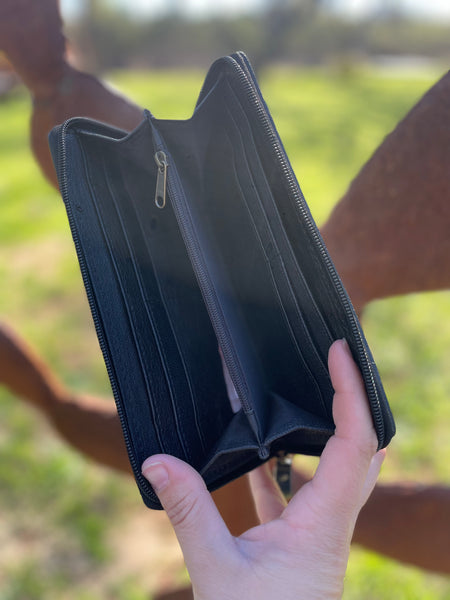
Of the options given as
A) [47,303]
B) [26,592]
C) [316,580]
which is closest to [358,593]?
[26,592]

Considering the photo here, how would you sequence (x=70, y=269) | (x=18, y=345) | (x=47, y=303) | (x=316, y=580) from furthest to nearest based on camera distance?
(x=70, y=269)
(x=47, y=303)
(x=18, y=345)
(x=316, y=580)

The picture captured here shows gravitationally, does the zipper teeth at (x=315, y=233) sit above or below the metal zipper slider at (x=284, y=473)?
above

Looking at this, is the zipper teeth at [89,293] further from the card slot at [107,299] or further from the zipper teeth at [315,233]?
the zipper teeth at [315,233]

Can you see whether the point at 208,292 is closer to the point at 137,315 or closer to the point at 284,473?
the point at 137,315

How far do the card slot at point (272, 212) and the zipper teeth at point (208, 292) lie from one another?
97 mm

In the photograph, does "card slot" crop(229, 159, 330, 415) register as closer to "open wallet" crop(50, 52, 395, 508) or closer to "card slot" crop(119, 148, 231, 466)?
"open wallet" crop(50, 52, 395, 508)

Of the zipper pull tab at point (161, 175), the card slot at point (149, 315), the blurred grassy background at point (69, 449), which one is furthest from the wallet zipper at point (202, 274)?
the blurred grassy background at point (69, 449)

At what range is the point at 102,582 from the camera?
1480 millimetres

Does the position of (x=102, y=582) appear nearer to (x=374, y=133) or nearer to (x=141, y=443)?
(x=141, y=443)

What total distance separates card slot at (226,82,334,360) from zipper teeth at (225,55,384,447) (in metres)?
0.03

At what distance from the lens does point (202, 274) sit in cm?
63

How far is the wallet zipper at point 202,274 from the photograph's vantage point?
24.8 inches

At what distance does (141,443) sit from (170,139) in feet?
1.32

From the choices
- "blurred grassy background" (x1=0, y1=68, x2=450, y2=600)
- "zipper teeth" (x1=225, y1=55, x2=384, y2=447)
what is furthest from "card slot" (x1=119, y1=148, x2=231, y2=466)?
"blurred grassy background" (x1=0, y1=68, x2=450, y2=600)
